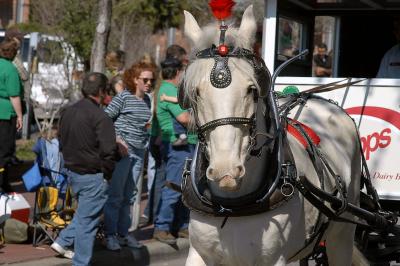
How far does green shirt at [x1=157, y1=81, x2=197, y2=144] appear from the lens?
9.12 meters

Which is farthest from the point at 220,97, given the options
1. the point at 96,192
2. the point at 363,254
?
the point at 96,192

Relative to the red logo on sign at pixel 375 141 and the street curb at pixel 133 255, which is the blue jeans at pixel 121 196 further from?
the red logo on sign at pixel 375 141

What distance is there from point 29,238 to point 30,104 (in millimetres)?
9444

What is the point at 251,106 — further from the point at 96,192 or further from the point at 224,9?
the point at 96,192

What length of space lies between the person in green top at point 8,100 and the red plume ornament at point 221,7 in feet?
18.2

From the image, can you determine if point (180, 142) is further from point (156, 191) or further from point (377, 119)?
point (377, 119)

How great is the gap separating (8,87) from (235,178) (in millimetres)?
6255

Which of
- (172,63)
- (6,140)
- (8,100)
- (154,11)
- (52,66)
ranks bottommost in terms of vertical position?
(6,140)

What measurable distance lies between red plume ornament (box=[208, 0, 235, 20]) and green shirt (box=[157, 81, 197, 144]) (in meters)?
4.35

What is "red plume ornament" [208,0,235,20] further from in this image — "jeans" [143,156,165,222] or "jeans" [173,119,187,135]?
"jeans" [143,156,165,222]

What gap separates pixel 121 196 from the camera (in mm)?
8805

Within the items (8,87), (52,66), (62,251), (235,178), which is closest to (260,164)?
(235,178)

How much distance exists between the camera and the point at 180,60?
9570 millimetres

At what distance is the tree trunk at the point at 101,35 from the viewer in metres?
11.3
